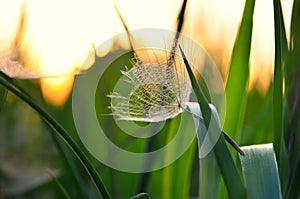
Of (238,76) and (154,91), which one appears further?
(238,76)

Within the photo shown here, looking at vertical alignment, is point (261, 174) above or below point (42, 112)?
below

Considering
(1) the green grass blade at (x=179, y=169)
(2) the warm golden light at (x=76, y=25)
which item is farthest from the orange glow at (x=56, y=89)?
(1) the green grass blade at (x=179, y=169)

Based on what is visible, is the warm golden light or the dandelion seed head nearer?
the dandelion seed head

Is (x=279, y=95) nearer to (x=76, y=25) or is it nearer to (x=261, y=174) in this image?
(x=261, y=174)

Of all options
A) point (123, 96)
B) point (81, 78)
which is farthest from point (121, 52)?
point (123, 96)

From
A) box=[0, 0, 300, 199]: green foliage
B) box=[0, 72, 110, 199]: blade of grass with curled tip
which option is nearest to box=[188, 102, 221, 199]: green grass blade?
box=[0, 0, 300, 199]: green foliage

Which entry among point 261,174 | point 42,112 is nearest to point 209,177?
point 261,174

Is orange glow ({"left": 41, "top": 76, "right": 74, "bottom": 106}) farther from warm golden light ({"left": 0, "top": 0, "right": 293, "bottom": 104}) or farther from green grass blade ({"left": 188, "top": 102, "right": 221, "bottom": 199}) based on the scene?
green grass blade ({"left": 188, "top": 102, "right": 221, "bottom": 199})
